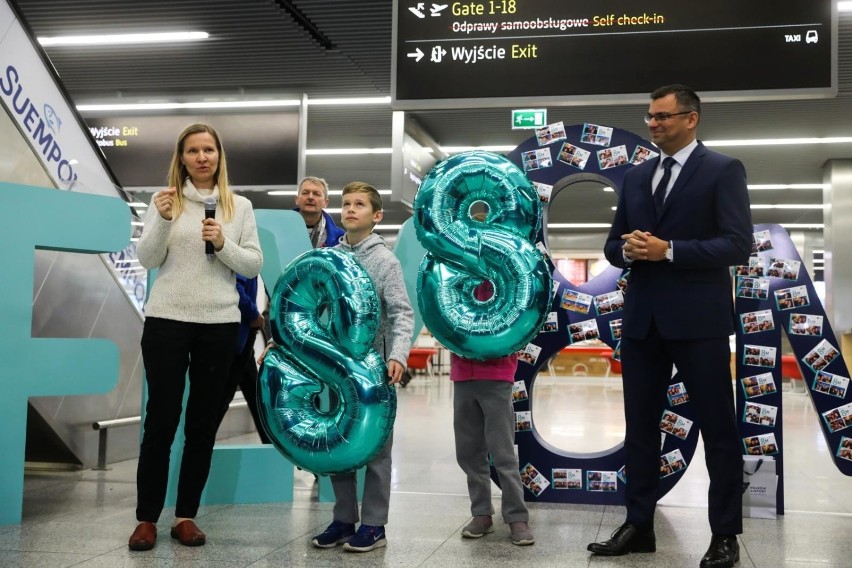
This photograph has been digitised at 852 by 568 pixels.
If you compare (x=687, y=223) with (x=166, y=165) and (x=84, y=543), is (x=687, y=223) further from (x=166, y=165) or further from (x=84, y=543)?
(x=166, y=165)

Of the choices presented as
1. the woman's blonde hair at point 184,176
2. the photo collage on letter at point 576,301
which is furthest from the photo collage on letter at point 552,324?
the woman's blonde hair at point 184,176

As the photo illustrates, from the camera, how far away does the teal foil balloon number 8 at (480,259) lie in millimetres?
2934

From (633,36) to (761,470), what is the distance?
2202 millimetres

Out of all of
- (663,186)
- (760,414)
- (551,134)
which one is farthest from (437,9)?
(760,414)

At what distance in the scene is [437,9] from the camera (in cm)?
→ 454

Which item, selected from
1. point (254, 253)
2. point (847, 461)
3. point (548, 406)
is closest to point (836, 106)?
point (548, 406)

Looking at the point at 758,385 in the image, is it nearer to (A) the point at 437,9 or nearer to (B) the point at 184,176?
(A) the point at 437,9

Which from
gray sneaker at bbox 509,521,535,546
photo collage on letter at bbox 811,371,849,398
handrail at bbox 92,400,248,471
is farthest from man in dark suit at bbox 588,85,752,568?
handrail at bbox 92,400,248,471

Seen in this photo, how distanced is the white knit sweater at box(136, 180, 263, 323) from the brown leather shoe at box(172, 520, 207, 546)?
0.75m

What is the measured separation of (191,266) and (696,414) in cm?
187

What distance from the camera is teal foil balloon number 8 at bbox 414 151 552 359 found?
9.62 feet

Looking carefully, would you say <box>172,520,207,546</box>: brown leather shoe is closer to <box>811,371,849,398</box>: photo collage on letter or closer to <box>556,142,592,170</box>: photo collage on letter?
<box>556,142,592,170</box>: photo collage on letter

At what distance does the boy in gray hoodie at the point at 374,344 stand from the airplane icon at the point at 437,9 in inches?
66.7

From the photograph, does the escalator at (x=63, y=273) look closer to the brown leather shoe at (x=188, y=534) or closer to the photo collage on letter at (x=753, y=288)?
the brown leather shoe at (x=188, y=534)
